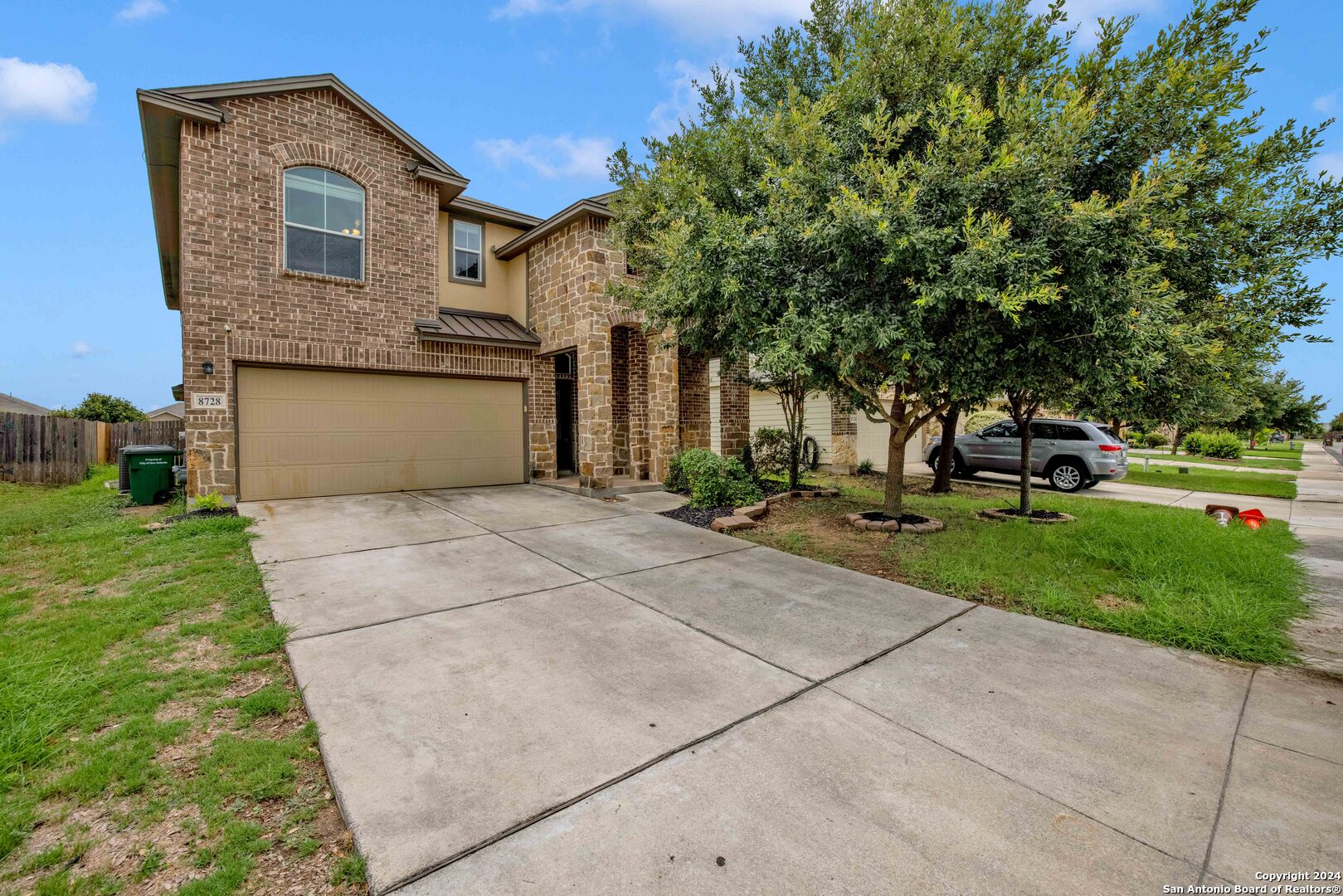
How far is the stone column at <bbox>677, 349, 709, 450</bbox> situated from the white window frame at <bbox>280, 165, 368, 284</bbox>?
21.2 ft

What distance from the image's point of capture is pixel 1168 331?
15.0ft

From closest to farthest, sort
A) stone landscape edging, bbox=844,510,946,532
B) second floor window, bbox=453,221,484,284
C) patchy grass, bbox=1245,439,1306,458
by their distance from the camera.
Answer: stone landscape edging, bbox=844,510,946,532
second floor window, bbox=453,221,484,284
patchy grass, bbox=1245,439,1306,458

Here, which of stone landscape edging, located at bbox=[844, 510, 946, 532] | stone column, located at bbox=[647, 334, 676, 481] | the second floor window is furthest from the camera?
the second floor window

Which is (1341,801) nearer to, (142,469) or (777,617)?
(777,617)

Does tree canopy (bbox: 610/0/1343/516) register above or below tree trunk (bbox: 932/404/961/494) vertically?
above

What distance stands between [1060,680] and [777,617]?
1.86 meters

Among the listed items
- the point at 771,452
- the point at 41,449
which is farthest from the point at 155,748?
the point at 41,449

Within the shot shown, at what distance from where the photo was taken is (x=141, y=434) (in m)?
15.3

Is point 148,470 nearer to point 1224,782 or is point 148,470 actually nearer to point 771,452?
point 771,452

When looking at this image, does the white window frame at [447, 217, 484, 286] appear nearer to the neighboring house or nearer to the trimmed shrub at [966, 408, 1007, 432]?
the neighboring house

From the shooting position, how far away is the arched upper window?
938cm

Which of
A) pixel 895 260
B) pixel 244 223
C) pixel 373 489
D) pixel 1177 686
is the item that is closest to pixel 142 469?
pixel 373 489

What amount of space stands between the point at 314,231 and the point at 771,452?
9972 mm

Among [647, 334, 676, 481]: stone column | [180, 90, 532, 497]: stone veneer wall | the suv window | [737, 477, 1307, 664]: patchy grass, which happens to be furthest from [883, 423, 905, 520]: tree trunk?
[180, 90, 532, 497]: stone veneer wall
